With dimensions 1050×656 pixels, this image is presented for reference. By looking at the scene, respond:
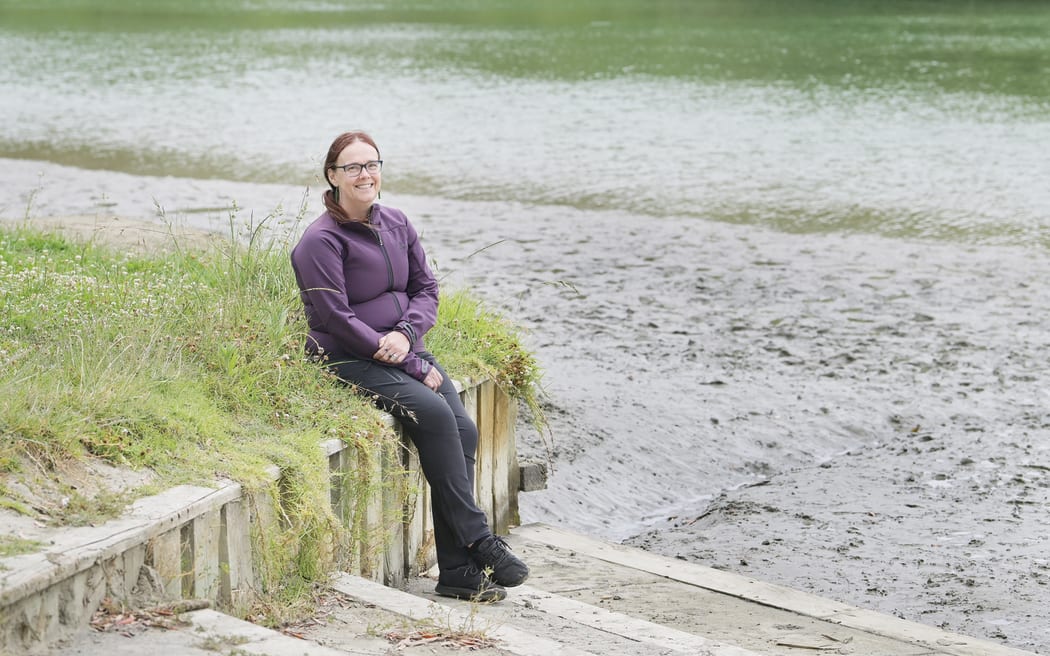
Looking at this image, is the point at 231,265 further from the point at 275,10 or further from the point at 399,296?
the point at 275,10

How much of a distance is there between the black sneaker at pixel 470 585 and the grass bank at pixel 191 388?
45cm

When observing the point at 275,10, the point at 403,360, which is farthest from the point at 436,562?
the point at 275,10

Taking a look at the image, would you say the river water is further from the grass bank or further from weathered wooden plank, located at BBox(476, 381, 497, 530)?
the grass bank

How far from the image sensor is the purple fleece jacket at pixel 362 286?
17.7ft

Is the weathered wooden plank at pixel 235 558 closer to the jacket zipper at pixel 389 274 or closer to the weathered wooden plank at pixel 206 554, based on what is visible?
the weathered wooden plank at pixel 206 554

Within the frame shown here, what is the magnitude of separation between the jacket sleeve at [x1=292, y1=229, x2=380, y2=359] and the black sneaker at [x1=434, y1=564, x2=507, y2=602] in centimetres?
95

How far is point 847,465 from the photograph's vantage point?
8.17m

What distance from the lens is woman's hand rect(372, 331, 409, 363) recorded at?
5.43m

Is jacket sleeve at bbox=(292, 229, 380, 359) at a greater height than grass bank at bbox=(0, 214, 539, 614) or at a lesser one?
greater

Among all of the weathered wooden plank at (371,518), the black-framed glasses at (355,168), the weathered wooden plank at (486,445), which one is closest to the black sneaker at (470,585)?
the weathered wooden plank at (371,518)

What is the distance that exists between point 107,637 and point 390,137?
16.3 m

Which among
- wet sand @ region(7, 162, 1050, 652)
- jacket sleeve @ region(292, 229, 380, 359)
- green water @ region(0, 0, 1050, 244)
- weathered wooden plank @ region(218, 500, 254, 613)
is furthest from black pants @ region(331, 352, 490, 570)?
A: green water @ region(0, 0, 1050, 244)

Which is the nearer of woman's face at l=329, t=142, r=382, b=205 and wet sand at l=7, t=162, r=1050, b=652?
woman's face at l=329, t=142, r=382, b=205

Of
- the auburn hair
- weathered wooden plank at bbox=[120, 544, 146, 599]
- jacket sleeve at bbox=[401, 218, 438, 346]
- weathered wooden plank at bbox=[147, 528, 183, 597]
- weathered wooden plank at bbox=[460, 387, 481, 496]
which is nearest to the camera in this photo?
weathered wooden plank at bbox=[120, 544, 146, 599]
